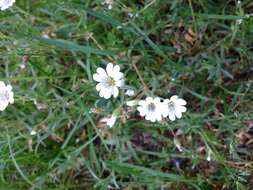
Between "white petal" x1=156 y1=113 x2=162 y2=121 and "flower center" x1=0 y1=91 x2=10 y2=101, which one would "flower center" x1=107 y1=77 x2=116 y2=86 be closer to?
"white petal" x1=156 y1=113 x2=162 y2=121

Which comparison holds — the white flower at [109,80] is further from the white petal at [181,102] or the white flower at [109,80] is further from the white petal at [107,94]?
the white petal at [181,102]

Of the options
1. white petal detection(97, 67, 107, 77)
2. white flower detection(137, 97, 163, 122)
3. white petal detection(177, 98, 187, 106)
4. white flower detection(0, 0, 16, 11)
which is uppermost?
white flower detection(0, 0, 16, 11)

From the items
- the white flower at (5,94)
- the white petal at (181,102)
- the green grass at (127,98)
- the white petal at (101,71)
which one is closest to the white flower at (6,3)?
the green grass at (127,98)

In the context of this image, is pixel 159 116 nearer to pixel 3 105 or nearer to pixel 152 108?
pixel 152 108

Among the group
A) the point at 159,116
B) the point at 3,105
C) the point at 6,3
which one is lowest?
the point at 159,116

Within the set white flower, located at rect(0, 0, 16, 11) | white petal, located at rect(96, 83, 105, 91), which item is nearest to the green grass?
white flower, located at rect(0, 0, 16, 11)

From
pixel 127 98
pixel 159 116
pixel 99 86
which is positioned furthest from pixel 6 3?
pixel 159 116

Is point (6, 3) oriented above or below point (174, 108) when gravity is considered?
Result: above

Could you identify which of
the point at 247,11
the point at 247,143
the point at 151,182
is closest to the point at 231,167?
the point at 247,143
